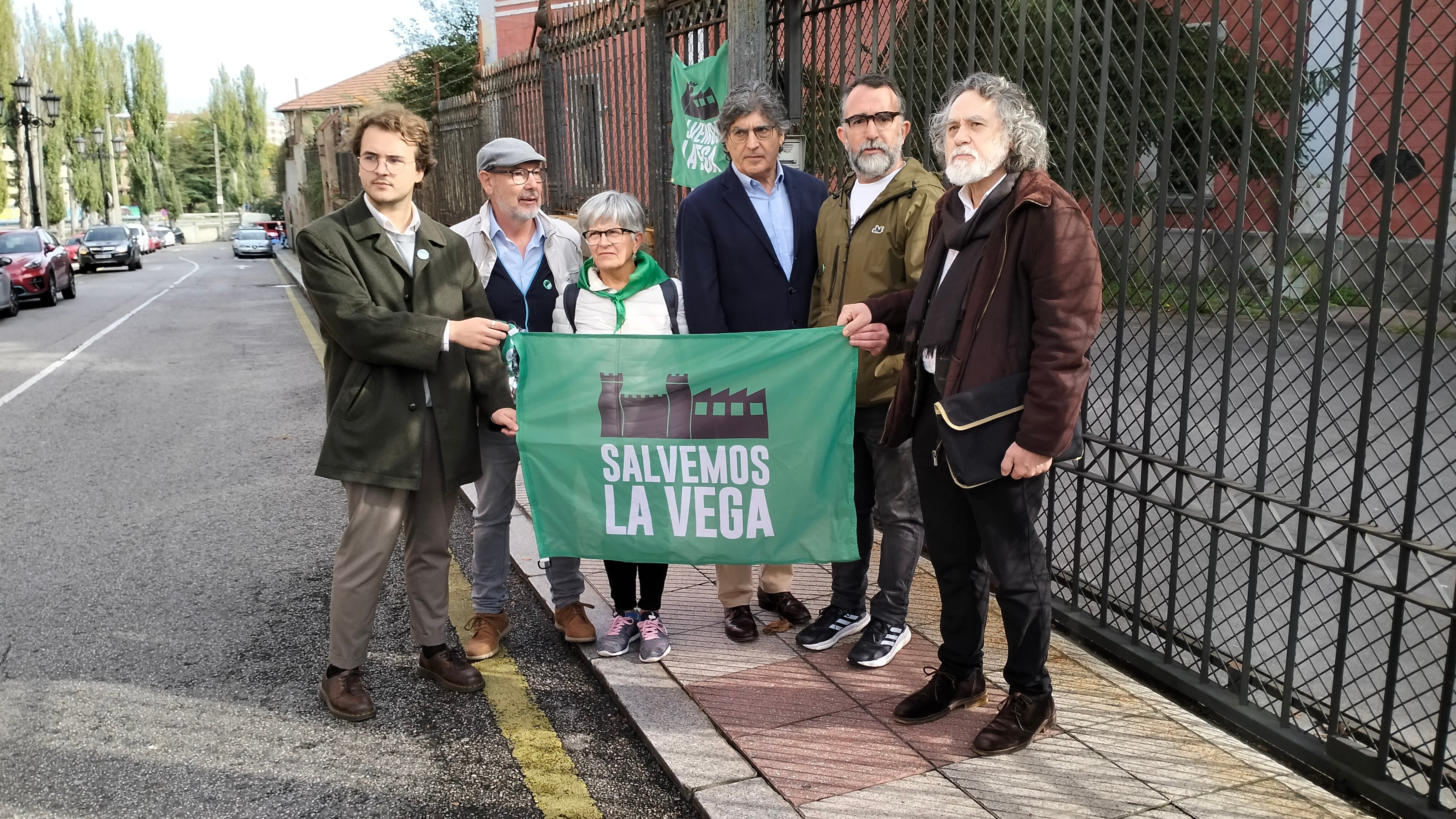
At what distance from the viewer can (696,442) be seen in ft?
13.0

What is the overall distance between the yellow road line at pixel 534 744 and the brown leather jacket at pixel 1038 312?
1.70 m

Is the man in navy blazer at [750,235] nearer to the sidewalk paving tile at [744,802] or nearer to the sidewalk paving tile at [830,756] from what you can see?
the sidewalk paving tile at [830,756]

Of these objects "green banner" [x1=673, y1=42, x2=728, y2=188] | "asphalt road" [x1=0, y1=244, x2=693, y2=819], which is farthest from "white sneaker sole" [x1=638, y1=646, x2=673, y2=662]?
"green banner" [x1=673, y1=42, x2=728, y2=188]

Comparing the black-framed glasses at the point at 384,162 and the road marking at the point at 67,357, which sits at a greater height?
the black-framed glasses at the point at 384,162

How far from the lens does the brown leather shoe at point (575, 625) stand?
4359 millimetres

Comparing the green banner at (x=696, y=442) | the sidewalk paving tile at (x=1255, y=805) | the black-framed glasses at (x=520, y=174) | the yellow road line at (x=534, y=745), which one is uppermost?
the black-framed glasses at (x=520, y=174)

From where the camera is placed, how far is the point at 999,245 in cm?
315

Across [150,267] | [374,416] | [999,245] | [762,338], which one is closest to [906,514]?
[762,338]

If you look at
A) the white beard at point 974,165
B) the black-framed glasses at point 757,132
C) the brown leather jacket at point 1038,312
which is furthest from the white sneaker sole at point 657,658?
the white beard at point 974,165

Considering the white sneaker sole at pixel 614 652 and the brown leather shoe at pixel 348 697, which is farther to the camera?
the white sneaker sole at pixel 614 652

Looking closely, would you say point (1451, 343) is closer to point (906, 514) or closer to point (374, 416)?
point (906, 514)

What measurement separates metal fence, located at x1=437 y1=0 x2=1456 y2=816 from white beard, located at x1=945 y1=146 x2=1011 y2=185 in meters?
0.72

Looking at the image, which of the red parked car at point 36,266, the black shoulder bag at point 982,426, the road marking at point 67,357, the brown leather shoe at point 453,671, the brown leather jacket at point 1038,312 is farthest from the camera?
the red parked car at point 36,266

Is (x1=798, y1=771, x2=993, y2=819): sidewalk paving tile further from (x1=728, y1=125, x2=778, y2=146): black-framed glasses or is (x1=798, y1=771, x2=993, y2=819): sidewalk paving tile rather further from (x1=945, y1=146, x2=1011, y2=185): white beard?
(x1=728, y1=125, x2=778, y2=146): black-framed glasses
